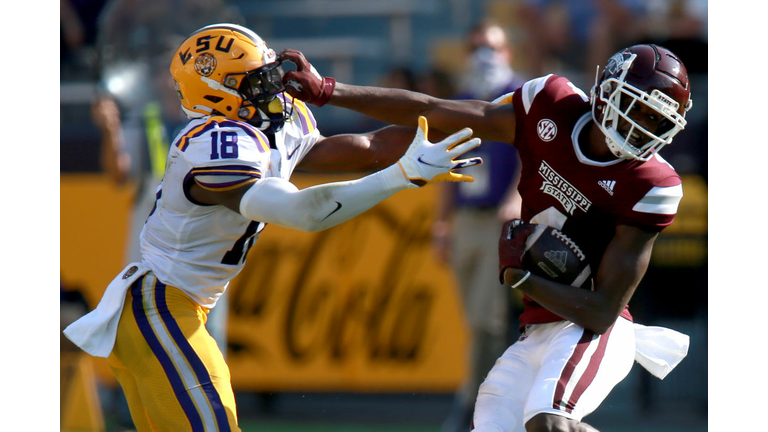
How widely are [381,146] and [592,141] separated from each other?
97cm

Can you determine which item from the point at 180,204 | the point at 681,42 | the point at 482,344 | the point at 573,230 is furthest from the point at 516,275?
the point at 681,42

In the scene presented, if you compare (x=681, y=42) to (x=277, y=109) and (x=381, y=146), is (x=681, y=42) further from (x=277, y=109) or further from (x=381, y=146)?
(x=277, y=109)

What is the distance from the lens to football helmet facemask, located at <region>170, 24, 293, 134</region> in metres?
3.17

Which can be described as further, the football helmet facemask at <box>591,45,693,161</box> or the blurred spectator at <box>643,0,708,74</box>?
the blurred spectator at <box>643,0,708,74</box>

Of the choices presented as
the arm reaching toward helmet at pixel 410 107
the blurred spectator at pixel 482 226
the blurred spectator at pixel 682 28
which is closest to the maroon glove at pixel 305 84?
the arm reaching toward helmet at pixel 410 107

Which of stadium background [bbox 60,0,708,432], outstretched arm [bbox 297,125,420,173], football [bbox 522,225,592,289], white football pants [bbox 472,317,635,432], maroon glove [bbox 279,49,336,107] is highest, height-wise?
maroon glove [bbox 279,49,336,107]

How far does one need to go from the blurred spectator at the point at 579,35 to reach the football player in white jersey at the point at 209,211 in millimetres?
4487

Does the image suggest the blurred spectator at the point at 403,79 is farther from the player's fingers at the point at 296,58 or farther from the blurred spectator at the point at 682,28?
the player's fingers at the point at 296,58

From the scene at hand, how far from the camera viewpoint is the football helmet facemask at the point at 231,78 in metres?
3.17

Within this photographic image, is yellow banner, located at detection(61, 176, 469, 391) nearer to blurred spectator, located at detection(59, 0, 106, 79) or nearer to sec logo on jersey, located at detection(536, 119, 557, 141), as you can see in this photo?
blurred spectator, located at detection(59, 0, 106, 79)

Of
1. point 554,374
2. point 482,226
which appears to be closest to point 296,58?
point 554,374

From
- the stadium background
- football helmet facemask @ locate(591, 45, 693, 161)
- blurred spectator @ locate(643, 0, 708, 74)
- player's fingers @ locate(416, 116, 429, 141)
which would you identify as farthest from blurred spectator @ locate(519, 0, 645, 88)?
player's fingers @ locate(416, 116, 429, 141)

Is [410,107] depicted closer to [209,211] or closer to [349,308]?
[209,211]

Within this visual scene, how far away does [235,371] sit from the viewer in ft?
20.8
